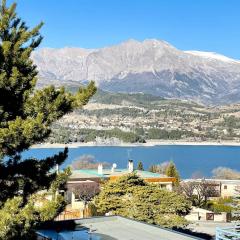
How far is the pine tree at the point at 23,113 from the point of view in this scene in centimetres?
967

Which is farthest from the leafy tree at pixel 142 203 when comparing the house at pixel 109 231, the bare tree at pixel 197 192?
the bare tree at pixel 197 192

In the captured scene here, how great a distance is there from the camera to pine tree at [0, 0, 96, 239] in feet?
31.7

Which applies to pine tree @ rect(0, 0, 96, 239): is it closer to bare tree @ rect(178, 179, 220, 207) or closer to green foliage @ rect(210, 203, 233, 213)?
green foliage @ rect(210, 203, 233, 213)

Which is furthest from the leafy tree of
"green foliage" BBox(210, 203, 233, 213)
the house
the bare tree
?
the bare tree

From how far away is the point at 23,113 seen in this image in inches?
412

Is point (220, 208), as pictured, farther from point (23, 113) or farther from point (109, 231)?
point (23, 113)

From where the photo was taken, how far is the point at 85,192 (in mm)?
42125

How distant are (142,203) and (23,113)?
18299mm

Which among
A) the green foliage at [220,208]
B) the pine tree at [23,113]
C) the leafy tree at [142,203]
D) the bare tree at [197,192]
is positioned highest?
the pine tree at [23,113]

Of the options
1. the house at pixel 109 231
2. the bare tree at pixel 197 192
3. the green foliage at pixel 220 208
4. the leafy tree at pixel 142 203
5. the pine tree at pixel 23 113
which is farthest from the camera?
the bare tree at pixel 197 192

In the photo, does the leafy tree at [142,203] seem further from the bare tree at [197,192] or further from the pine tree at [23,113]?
the bare tree at [197,192]

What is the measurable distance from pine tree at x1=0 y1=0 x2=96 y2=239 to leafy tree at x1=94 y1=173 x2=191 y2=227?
16968mm

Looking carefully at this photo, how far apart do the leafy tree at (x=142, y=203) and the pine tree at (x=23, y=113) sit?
16968 millimetres

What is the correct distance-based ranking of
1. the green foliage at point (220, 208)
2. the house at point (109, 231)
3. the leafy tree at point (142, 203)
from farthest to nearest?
the green foliage at point (220, 208), the leafy tree at point (142, 203), the house at point (109, 231)
